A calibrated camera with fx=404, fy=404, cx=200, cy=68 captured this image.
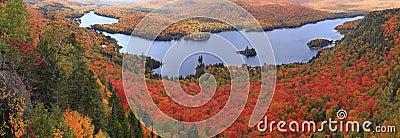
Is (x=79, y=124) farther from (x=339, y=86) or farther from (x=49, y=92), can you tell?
(x=339, y=86)

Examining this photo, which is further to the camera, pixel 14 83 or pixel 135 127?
pixel 135 127

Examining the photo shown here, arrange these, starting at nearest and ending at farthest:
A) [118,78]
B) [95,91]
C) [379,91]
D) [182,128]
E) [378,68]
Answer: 1. [95,91]
2. [182,128]
3. [118,78]
4. [379,91]
5. [378,68]

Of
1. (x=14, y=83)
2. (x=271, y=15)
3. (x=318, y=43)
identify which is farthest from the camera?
(x=271, y=15)

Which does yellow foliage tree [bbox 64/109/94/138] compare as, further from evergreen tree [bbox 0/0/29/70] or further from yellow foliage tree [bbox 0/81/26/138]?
evergreen tree [bbox 0/0/29/70]

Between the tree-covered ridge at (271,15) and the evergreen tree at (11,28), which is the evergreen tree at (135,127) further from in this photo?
the tree-covered ridge at (271,15)

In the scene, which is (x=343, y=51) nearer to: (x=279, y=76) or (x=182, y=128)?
(x=279, y=76)

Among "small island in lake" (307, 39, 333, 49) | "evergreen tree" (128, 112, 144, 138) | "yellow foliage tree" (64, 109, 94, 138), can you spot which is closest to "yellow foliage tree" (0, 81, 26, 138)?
"yellow foliage tree" (64, 109, 94, 138)

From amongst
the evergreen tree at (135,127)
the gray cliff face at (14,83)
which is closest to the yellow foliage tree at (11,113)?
the gray cliff face at (14,83)

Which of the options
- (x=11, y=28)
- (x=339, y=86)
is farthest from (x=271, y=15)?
(x=11, y=28)

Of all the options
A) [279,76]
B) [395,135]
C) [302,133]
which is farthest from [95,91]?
[279,76]
